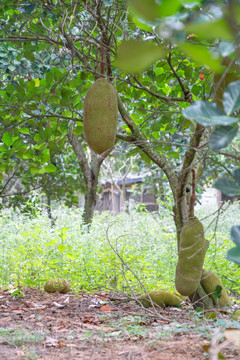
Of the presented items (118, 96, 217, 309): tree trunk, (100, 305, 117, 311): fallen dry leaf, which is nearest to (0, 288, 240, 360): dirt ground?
(100, 305, 117, 311): fallen dry leaf

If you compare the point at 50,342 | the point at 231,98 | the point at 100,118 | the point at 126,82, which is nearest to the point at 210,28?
the point at 231,98

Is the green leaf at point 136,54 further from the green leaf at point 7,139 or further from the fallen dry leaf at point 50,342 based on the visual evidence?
the green leaf at point 7,139

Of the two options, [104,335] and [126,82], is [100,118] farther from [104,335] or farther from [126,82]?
[104,335]

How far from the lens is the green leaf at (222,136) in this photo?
72cm

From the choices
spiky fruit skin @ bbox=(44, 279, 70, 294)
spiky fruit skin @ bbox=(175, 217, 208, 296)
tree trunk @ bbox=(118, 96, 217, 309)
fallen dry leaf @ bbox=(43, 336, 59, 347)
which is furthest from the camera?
spiky fruit skin @ bbox=(44, 279, 70, 294)

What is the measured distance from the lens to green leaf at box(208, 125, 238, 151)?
0.72 m

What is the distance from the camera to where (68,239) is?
3869mm

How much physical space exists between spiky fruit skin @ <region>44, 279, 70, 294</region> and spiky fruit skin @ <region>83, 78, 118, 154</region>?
177 cm

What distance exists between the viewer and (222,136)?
0.73 metres

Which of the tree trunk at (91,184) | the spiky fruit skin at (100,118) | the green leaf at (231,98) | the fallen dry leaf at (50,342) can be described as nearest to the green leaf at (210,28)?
the green leaf at (231,98)

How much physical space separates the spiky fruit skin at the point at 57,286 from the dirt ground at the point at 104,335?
58 cm

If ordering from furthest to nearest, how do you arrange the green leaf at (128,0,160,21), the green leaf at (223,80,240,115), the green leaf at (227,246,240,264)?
the green leaf at (227,246,240,264), the green leaf at (223,80,240,115), the green leaf at (128,0,160,21)

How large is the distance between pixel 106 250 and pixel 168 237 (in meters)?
0.90

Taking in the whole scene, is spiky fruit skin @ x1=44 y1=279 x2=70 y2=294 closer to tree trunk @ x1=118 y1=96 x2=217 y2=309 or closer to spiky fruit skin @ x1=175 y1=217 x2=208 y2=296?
tree trunk @ x1=118 y1=96 x2=217 y2=309
